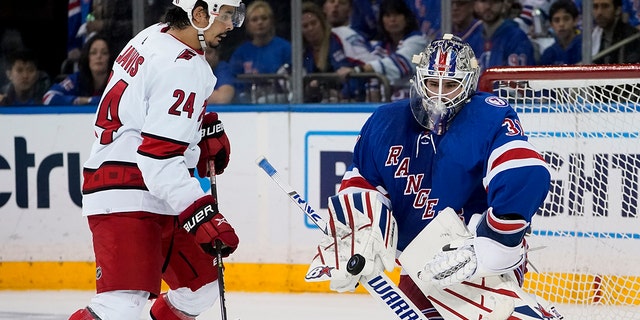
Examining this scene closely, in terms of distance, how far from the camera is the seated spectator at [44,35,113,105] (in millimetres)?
5359

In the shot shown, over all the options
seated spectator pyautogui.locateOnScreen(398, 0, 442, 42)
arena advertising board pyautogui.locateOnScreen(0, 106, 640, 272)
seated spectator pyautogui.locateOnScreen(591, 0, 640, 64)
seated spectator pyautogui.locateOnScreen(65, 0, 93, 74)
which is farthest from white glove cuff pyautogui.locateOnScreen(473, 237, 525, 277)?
seated spectator pyautogui.locateOnScreen(65, 0, 93, 74)

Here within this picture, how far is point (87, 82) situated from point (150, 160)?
8.18 feet

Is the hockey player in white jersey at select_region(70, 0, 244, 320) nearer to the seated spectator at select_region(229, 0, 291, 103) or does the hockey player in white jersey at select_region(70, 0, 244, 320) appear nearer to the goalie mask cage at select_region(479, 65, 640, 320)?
the goalie mask cage at select_region(479, 65, 640, 320)

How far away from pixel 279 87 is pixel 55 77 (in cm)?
100

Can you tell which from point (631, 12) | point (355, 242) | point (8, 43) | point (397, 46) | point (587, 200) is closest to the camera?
point (355, 242)

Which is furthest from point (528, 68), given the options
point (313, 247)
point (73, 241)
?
point (73, 241)

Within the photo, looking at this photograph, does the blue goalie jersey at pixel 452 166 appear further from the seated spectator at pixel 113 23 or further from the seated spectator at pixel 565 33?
the seated spectator at pixel 113 23

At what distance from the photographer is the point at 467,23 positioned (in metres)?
5.00

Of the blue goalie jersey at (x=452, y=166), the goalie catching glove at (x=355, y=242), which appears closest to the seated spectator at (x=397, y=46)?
the blue goalie jersey at (x=452, y=166)

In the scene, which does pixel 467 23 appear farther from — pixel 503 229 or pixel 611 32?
pixel 503 229

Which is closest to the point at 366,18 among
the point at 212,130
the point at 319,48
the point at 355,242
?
the point at 319,48

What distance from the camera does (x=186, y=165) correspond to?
318 centimetres

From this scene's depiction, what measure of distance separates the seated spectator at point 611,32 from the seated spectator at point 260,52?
1264 millimetres

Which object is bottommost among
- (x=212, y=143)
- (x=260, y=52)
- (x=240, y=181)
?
(x=240, y=181)
